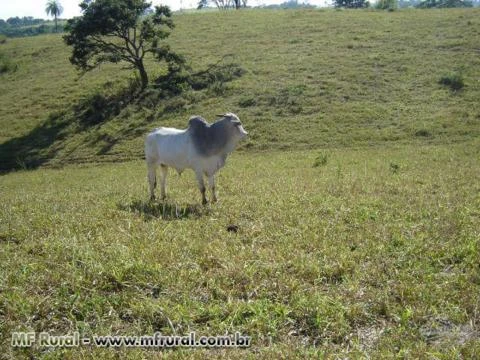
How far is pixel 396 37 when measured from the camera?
3422 centimetres

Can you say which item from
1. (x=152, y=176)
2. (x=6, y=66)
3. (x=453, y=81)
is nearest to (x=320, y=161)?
(x=152, y=176)

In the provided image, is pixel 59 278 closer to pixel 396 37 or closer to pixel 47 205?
pixel 47 205

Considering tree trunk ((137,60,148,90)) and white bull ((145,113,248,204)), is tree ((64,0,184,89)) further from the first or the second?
white bull ((145,113,248,204))

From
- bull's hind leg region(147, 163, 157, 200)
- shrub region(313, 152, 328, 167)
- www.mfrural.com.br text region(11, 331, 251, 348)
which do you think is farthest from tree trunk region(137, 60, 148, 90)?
www.mfrural.com.br text region(11, 331, 251, 348)

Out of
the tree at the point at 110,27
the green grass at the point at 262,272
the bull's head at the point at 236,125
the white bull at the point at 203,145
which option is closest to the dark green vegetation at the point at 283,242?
the green grass at the point at 262,272

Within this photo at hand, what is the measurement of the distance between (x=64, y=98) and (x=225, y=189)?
76.9ft

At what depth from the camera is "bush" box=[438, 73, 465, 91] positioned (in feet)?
84.3

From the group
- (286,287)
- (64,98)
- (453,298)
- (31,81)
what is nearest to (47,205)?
(286,287)

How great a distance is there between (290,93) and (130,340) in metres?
24.1

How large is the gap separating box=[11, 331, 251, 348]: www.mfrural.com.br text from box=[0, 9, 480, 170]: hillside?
17.9 meters

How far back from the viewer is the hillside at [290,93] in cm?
2322

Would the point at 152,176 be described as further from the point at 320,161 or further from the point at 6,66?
the point at 6,66

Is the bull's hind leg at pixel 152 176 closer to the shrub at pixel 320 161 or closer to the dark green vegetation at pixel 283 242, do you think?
the dark green vegetation at pixel 283 242

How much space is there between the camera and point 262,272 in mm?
5516
